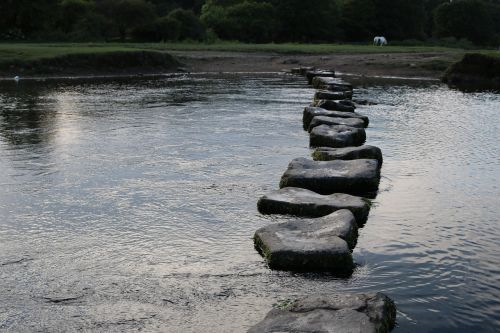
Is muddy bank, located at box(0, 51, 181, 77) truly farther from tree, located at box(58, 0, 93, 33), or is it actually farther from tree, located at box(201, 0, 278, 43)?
tree, located at box(201, 0, 278, 43)

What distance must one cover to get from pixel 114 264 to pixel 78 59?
25.0 m

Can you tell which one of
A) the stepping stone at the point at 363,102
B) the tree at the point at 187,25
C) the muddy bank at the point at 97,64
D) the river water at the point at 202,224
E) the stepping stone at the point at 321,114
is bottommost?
the river water at the point at 202,224

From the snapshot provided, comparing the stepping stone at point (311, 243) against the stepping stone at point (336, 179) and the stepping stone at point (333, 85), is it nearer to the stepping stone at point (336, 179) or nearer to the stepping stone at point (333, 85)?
the stepping stone at point (336, 179)

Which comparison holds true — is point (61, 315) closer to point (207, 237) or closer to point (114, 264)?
point (114, 264)

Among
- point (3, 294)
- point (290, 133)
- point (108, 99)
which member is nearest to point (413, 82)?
point (108, 99)

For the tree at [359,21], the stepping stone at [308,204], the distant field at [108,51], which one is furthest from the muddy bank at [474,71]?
the tree at [359,21]

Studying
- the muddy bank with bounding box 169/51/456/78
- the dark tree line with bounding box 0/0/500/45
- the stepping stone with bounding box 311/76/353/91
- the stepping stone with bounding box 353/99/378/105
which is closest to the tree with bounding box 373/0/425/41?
A: the dark tree line with bounding box 0/0/500/45

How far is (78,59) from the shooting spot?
97.2 feet

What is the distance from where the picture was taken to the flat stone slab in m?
4.51

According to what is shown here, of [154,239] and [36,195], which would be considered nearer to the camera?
[154,239]

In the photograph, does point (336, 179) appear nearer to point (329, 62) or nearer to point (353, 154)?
point (353, 154)

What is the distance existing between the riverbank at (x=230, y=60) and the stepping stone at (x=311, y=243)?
23.1m

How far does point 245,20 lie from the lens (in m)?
59.7

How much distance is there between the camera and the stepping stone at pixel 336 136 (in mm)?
11227
